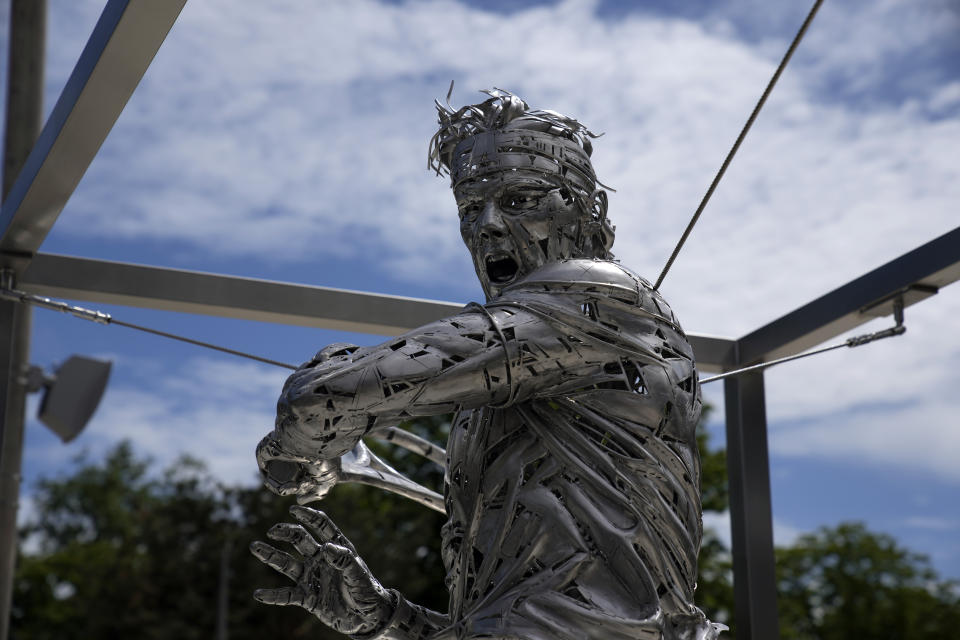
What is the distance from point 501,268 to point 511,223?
11cm

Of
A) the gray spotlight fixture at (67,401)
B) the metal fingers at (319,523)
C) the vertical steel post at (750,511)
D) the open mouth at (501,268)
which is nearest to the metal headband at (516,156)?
the open mouth at (501,268)

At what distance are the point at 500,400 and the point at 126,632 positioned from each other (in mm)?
25586

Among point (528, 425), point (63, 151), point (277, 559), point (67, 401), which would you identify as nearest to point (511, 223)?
point (528, 425)

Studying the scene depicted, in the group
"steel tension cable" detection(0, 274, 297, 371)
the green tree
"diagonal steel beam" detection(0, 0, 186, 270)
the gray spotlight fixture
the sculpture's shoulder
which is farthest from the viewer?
the green tree

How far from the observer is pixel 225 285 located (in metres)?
3.96

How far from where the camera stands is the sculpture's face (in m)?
2.50

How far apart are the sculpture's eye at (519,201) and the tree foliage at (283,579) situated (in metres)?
17.7

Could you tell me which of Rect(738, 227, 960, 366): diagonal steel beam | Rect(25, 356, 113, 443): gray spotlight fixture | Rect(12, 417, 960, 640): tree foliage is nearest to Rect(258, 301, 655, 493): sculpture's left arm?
Rect(738, 227, 960, 366): diagonal steel beam

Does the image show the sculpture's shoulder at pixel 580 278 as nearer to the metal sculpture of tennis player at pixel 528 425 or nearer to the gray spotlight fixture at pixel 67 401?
the metal sculpture of tennis player at pixel 528 425

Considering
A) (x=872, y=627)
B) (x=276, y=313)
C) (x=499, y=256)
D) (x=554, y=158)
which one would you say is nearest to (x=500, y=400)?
(x=499, y=256)

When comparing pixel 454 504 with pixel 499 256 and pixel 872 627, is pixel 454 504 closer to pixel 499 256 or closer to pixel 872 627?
pixel 499 256

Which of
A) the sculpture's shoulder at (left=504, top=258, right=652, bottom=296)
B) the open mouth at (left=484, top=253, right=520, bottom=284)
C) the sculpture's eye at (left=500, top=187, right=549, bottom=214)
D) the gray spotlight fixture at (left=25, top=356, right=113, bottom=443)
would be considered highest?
the gray spotlight fixture at (left=25, top=356, right=113, bottom=443)

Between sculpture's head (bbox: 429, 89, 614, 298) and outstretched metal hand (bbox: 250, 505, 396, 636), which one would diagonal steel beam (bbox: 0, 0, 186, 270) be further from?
outstretched metal hand (bbox: 250, 505, 396, 636)

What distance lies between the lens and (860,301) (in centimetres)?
386
